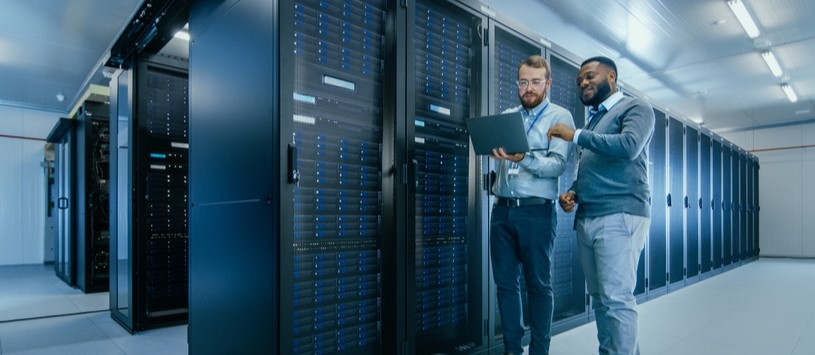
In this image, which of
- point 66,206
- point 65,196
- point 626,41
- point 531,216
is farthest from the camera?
point 65,196

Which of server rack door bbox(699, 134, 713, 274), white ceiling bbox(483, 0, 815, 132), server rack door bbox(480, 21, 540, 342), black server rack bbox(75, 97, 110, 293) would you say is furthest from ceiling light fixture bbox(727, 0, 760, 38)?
black server rack bbox(75, 97, 110, 293)

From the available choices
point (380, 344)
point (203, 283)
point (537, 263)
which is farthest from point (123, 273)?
point (537, 263)

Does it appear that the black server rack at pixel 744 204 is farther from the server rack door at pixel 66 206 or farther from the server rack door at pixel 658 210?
the server rack door at pixel 66 206

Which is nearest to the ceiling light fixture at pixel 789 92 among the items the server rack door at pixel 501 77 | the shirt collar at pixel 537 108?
the server rack door at pixel 501 77

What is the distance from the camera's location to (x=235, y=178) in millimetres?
2020

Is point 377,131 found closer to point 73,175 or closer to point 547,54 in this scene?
point 547,54

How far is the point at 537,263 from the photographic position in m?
2.08

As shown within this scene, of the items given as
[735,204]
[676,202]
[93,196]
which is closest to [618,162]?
[676,202]

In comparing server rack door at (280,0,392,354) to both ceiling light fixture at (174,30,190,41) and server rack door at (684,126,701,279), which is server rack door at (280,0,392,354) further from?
server rack door at (684,126,701,279)

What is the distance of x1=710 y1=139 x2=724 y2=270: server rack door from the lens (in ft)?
22.6

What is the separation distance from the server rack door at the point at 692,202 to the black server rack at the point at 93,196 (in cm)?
708

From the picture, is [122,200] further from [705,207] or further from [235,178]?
[705,207]

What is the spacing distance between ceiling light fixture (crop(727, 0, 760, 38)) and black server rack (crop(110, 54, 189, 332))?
5.34 metres

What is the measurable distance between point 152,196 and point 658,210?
4.84m
